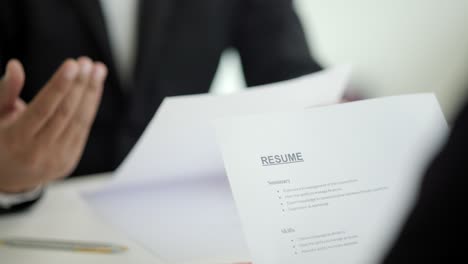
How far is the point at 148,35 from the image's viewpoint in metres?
0.84

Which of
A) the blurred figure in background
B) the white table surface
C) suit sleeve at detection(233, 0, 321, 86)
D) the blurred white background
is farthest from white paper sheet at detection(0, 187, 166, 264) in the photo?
the blurred white background

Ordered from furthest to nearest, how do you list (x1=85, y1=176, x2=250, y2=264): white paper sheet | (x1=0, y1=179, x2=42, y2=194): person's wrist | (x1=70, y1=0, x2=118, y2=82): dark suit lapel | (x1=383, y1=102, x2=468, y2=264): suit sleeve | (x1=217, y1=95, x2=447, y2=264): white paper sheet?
(x1=70, y1=0, x2=118, y2=82): dark suit lapel, (x1=0, y1=179, x2=42, y2=194): person's wrist, (x1=85, y1=176, x2=250, y2=264): white paper sheet, (x1=217, y1=95, x2=447, y2=264): white paper sheet, (x1=383, y1=102, x2=468, y2=264): suit sleeve

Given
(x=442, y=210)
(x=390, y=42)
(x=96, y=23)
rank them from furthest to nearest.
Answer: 1. (x=390, y=42)
2. (x=96, y=23)
3. (x=442, y=210)

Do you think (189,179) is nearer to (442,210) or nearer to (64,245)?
(64,245)

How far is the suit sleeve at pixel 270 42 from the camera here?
90 cm

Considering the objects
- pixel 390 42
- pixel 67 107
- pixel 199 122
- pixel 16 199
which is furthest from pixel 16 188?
pixel 390 42

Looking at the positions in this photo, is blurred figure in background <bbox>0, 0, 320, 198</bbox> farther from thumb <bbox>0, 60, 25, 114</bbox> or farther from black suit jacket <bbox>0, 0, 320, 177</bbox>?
thumb <bbox>0, 60, 25, 114</bbox>

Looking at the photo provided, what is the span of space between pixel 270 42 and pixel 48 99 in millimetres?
565

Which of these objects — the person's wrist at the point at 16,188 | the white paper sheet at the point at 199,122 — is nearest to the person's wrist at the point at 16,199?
the person's wrist at the point at 16,188

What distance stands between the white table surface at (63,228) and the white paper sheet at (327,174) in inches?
6.2

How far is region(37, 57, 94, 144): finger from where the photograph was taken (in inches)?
19.0

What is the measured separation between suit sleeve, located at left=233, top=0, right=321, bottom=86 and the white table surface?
46 cm

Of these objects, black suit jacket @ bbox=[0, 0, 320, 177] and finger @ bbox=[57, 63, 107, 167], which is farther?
black suit jacket @ bbox=[0, 0, 320, 177]

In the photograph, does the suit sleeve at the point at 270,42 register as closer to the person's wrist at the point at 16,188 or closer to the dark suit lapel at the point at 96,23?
the dark suit lapel at the point at 96,23
